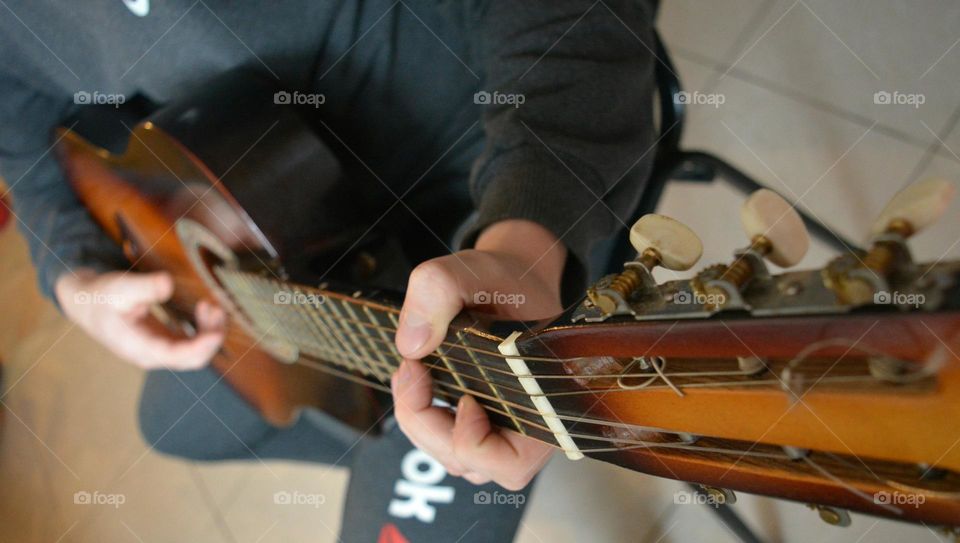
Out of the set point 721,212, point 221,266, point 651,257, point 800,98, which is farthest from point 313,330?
point 800,98

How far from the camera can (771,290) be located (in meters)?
0.29

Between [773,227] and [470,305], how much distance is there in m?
0.24

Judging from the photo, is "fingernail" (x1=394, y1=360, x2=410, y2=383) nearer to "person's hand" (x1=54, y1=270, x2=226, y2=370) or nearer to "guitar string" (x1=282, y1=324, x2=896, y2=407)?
"guitar string" (x1=282, y1=324, x2=896, y2=407)

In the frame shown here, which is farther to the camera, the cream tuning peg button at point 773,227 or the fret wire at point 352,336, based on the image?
the fret wire at point 352,336

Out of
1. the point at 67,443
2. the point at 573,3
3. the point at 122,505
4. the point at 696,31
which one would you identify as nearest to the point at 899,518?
the point at 573,3

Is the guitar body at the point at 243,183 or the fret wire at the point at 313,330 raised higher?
the guitar body at the point at 243,183

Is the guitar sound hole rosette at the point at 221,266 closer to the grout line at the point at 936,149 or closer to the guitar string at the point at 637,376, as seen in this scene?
the guitar string at the point at 637,376

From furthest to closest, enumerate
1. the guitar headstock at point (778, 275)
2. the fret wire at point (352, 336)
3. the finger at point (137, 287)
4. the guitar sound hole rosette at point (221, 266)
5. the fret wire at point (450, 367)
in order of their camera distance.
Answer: the finger at point (137, 287) < the guitar sound hole rosette at point (221, 266) < the fret wire at point (352, 336) < the fret wire at point (450, 367) < the guitar headstock at point (778, 275)

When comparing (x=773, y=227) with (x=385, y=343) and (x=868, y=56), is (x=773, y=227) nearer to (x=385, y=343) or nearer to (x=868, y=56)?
(x=385, y=343)

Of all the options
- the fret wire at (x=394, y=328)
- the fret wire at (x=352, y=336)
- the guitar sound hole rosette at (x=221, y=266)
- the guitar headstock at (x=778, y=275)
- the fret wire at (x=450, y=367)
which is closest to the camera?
the guitar headstock at (x=778, y=275)

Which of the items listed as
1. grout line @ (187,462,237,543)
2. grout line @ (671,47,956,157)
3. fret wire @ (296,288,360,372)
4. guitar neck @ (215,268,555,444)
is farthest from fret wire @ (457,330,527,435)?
grout line @ (187,462,237,543)

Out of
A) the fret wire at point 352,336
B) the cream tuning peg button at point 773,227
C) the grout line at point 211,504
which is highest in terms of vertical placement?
the cream tuning peg button at point 773,227

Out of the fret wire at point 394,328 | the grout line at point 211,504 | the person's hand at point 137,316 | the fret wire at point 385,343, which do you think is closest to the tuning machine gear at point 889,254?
the fret wire at point 394,328

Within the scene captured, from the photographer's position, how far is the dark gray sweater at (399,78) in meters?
0.60
